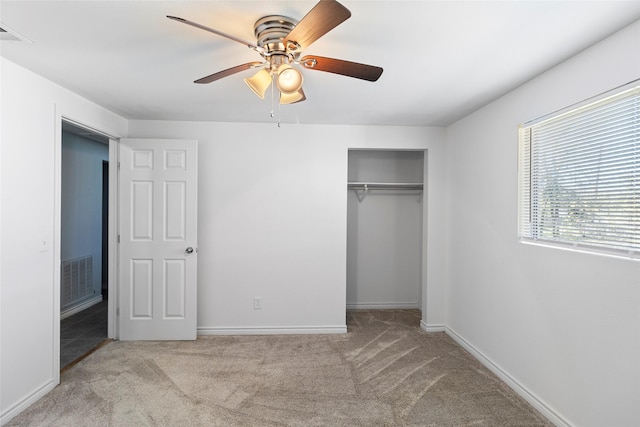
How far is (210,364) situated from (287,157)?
220cm

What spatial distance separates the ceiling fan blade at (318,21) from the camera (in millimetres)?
1312

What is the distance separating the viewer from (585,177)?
Result: 2.15m

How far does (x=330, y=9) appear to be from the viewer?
1.33 m

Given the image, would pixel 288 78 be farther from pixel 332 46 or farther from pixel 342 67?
pixel 332 46

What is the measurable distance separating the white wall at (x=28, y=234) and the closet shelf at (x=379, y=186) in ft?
10.1

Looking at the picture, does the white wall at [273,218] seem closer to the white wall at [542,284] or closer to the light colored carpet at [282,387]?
the light colored carpet at [282,387]

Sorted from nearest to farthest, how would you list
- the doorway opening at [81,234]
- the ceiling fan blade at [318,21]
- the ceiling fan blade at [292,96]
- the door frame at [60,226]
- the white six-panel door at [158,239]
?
the ceiling fan blade at [318,21]
the ceiling fan blade at [292,96]
the door frame at [60,226]
the white six-panel door at [158,239]
the doorway opening at [81,234]

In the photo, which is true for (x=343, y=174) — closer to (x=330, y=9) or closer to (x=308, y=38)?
(x=308, y=38)

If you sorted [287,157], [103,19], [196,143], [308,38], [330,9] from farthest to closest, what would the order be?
1. [287,157]
2. [196,143]
3. [103,19]
4. [308,38]
5. [330,9]

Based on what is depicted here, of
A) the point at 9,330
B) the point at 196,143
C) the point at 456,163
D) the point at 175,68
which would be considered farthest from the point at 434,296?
the point at 9,330

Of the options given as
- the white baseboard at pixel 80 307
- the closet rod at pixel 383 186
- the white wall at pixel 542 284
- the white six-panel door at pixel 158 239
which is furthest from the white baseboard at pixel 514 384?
the white baseboard at pixel 80 307

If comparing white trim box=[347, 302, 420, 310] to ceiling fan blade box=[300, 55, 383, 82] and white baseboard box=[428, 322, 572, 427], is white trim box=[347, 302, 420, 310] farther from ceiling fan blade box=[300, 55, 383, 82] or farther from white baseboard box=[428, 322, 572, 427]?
ceiling fan blade box=[300, 55, 383, 82]

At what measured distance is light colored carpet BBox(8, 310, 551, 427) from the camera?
2.32 m

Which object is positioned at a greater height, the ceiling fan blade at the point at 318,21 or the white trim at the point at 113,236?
the ceiling fan blade at the point at 318,21
